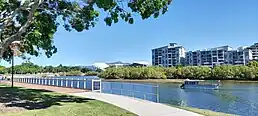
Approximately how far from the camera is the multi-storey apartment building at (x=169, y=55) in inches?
6132

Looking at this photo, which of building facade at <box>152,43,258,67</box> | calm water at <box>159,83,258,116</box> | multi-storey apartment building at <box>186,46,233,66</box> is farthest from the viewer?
multi-storey apartment building at <box>186,46,233,66</box>

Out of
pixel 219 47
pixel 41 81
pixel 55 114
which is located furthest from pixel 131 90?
pixel 219 47

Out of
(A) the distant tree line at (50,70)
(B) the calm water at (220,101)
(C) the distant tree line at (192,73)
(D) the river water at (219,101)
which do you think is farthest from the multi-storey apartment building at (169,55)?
(B) the calm water at (220,101)

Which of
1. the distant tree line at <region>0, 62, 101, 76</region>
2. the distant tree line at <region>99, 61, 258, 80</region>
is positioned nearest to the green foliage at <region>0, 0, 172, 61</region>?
the distant tree line at <region>99, 61, 258, 80</region>

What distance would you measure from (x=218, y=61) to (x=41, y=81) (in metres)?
121

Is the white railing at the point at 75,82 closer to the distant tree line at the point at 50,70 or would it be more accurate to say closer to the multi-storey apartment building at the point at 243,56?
the distant tree line at the point at 50,70

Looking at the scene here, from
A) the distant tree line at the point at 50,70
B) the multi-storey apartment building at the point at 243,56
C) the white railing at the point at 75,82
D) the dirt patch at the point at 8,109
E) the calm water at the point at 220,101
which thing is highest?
the multi-storey apartment building at the point at 243,56

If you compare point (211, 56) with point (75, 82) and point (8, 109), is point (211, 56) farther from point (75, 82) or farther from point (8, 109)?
Result: point (8, 109)

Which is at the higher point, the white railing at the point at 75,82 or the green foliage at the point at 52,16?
the green foliage at the point at 52,16

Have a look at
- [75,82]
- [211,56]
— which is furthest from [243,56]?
[75,82]

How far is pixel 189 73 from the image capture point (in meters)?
99.9

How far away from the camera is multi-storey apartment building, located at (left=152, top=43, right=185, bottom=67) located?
155750 mm

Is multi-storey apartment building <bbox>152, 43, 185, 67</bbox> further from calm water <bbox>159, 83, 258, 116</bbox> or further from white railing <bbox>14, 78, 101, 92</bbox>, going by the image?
white railing <bbox>14, 78, 101, 92</bbox>

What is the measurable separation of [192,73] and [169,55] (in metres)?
59.8
